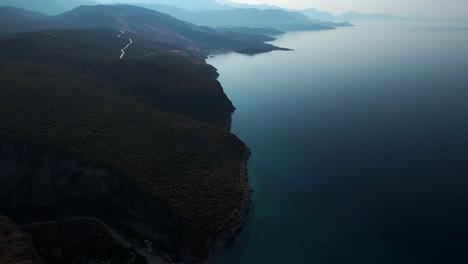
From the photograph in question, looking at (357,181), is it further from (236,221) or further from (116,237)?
(116,237)

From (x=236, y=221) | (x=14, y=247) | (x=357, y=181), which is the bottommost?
(x=236, y=221)

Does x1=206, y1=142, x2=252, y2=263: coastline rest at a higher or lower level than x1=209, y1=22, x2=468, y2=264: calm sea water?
lower

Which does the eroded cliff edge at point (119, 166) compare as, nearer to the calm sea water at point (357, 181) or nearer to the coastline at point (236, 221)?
the coastline at point (236, 221)

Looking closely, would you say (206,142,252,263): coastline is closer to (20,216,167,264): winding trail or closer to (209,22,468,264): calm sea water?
(209,22,468,264): calm sea water

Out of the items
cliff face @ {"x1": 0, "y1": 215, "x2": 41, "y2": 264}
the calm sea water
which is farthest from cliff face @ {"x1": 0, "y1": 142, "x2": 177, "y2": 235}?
the calm sea water

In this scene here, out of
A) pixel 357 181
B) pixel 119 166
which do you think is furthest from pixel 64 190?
pixel 357 181

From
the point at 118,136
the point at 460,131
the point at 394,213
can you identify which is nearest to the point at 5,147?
the point at 118,136

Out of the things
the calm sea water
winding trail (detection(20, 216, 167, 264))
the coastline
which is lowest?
winding trail (detection(20, 216, 167, 264))

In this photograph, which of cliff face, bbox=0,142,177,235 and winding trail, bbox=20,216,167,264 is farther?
cliff face, bbox=0,142,177,235
